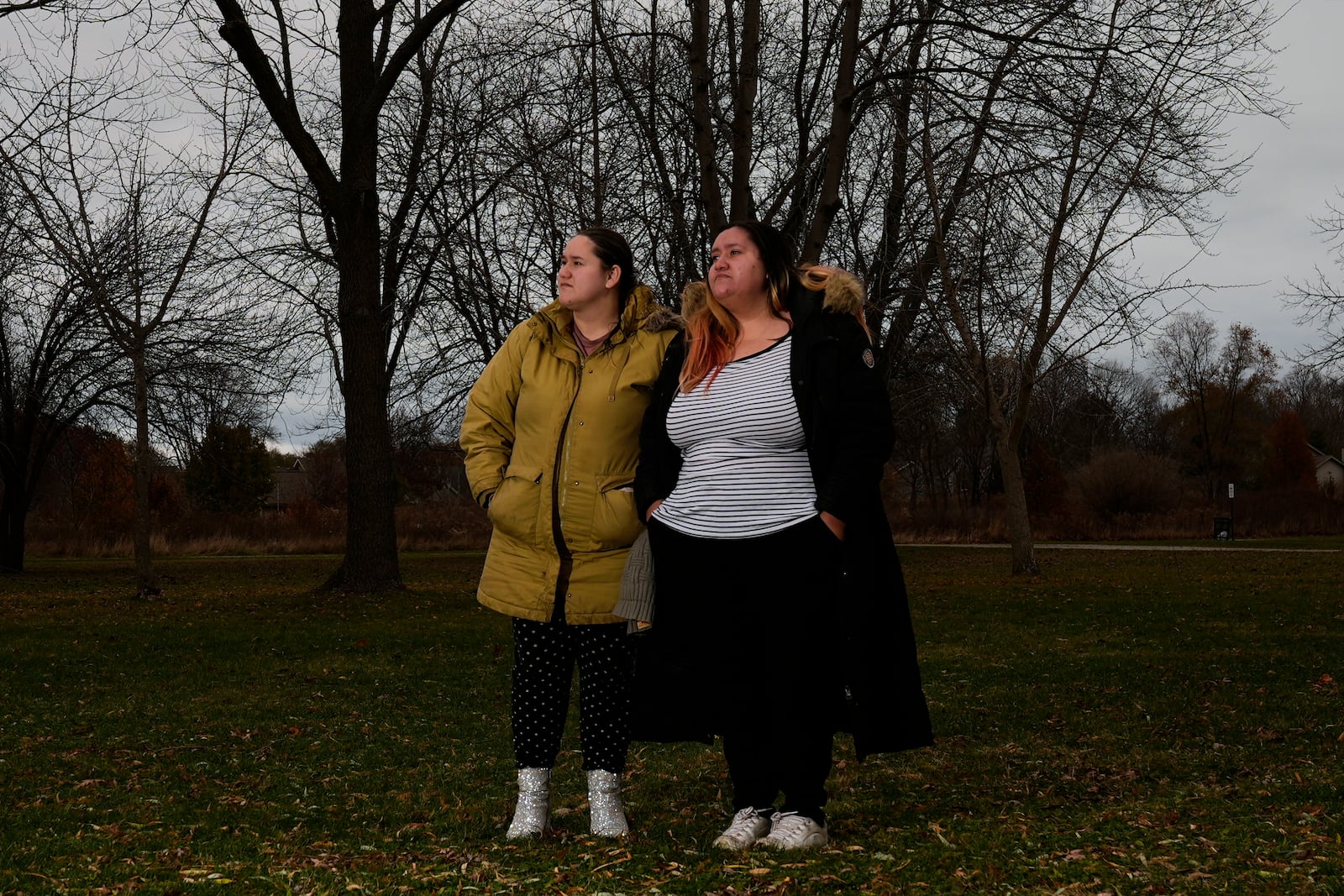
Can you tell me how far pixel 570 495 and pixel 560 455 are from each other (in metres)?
0.15

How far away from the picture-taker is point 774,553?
12.7 feet

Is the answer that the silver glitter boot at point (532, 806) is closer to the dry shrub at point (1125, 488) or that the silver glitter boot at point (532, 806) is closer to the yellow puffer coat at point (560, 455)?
the yellow puffer coat at point (560, 455)

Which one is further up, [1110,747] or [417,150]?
[417,150]

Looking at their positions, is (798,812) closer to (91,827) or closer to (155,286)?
(91,827)

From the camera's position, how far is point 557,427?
13.9 ft

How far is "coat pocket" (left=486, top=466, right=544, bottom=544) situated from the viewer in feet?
13.7

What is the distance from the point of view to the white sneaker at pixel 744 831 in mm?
3912

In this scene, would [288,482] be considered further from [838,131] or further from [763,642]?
[763,642]

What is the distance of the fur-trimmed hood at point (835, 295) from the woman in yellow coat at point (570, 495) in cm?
16

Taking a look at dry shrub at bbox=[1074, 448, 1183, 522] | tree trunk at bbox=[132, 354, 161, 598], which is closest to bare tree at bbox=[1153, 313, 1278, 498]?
dry shrub at bbox=[1074, 448, 1183, 522]

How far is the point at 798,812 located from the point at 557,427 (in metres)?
1.52

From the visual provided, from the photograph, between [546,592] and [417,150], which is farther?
[417,150]

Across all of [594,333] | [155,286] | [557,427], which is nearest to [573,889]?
[557,427]

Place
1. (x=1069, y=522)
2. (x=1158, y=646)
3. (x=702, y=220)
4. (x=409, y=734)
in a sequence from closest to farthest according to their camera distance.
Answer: (x=409, y=734)
(x=1158, y=646)
(x=702, y=220)
(x=1069, y=522)
